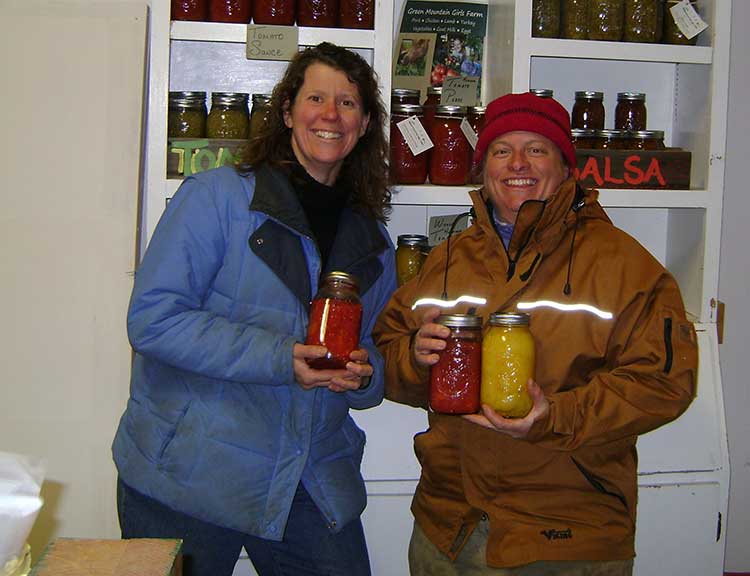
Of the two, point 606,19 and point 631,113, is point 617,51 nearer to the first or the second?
point 606,19

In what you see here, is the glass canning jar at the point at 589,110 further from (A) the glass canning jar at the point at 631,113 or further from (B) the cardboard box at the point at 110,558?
(B) the cardboard box at the point at 110,558

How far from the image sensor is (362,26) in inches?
80.6

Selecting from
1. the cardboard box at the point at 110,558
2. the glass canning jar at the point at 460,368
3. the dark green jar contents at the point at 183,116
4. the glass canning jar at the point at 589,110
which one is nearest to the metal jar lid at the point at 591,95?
the glass canning jar at the point at 589,110

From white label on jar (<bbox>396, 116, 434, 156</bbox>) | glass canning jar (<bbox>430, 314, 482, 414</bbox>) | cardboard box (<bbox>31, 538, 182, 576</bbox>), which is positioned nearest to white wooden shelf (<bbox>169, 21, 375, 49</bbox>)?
white label on jar (<bbox>396, 116, 434, 156</bbox>)

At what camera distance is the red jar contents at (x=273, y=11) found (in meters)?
2.01

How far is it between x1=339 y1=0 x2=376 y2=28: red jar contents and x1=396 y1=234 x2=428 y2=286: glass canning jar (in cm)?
53

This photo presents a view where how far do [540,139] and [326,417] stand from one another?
24.6 inches

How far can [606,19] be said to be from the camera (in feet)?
6.89

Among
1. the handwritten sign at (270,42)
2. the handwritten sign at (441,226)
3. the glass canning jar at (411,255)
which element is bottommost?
the glass canning jar at (411,255)

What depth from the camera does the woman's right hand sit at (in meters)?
1.33

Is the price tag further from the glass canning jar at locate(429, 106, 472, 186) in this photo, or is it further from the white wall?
the white wall

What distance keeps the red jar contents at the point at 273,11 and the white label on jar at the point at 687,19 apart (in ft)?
3.16

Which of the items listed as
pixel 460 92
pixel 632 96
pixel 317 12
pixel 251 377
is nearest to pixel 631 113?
pixel 632 96

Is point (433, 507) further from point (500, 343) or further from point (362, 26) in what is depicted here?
point (362, 26)
